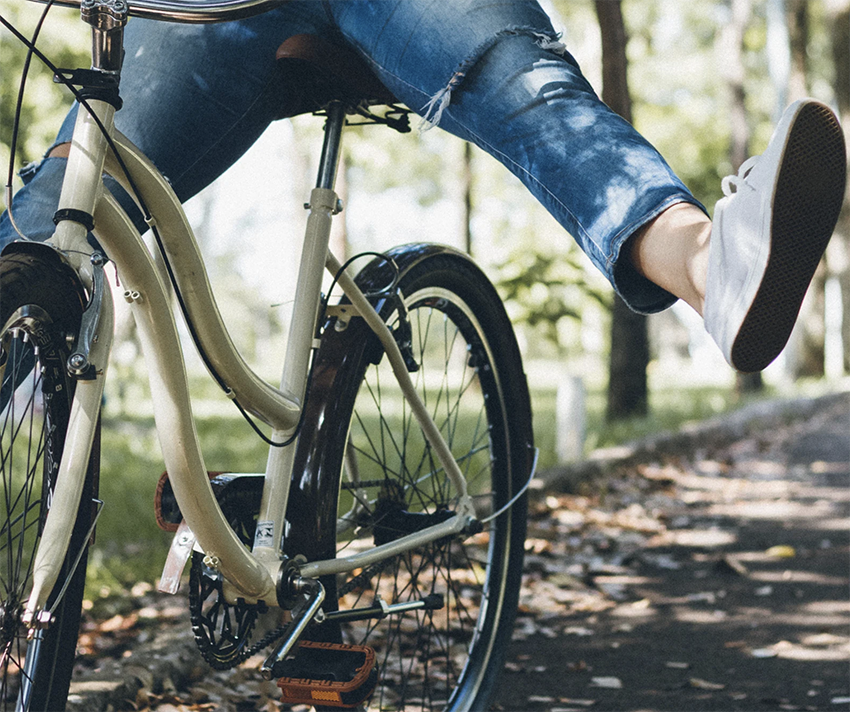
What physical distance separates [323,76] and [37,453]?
3.00ft

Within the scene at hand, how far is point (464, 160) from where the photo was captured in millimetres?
13953

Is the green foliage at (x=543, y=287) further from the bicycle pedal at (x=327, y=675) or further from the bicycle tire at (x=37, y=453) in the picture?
the bicycle tire at (x=37, y=453)

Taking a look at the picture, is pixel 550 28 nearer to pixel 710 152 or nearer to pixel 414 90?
pixel 414 90

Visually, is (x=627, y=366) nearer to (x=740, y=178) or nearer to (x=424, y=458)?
(x=424, y=458)

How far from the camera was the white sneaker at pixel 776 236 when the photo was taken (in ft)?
4.56

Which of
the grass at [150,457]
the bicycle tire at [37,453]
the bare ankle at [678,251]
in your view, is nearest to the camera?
the bicycle tire at [37,453]

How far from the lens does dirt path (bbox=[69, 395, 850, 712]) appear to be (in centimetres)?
255

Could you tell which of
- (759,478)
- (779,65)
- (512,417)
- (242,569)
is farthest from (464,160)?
(242,569)

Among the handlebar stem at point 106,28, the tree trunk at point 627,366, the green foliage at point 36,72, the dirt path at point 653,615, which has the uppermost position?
the green foliage at point 36,72

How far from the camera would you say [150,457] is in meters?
6.91

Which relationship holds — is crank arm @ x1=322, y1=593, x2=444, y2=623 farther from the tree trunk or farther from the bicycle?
the tree trunk

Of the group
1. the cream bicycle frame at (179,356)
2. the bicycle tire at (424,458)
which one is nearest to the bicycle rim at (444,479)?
the bicycle tire at (424,458)

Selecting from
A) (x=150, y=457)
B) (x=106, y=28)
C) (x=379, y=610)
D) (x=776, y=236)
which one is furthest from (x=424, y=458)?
(x=150, y=457)

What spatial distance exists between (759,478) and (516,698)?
176 inches
